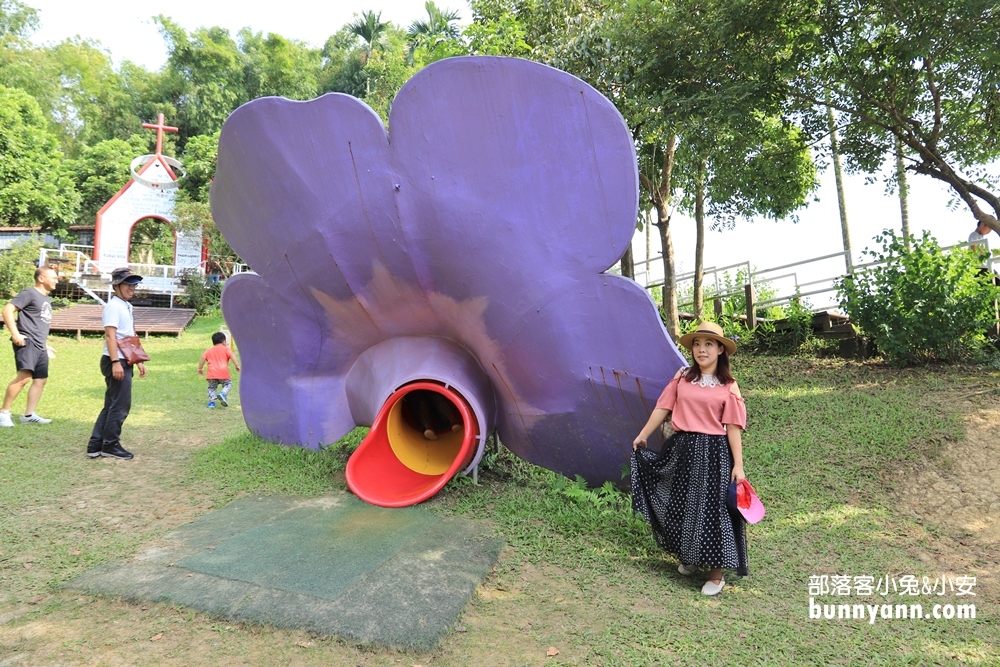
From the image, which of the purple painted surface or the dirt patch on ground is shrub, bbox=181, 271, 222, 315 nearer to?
the purple painted surface

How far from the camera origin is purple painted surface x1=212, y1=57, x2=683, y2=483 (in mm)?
3766

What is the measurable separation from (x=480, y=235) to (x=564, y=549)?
6.48 feet

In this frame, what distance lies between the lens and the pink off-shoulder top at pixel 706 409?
3.43 m

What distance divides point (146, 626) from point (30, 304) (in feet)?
14.4

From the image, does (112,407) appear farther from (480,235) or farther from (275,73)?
(275,73)

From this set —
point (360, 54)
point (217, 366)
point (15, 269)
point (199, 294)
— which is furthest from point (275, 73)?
point (217, 366)

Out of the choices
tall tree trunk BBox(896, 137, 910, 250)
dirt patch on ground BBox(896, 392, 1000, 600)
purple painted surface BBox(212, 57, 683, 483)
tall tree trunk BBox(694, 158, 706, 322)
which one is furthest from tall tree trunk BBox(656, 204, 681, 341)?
purple painted surface BBox(212, 57, 683, 483)

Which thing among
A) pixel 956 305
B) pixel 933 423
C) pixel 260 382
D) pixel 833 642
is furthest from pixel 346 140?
pixel 956 305

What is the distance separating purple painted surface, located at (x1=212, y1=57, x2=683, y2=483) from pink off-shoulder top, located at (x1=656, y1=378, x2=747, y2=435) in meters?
0.28

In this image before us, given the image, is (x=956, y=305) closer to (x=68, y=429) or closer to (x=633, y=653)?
(x=633, y=653)

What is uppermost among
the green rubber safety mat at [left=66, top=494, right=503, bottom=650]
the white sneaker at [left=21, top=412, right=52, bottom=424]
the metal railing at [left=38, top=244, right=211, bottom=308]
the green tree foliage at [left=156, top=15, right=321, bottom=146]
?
the green tree foliage at [left=156, top=15, right=321, bottom=146]

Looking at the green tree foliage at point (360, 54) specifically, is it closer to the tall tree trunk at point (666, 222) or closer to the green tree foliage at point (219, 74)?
the green tree foliage at point (219, 74)

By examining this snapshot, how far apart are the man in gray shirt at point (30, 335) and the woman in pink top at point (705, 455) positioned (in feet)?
18.2

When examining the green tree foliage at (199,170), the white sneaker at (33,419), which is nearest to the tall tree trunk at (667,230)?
the white sneaker at (33,419)
